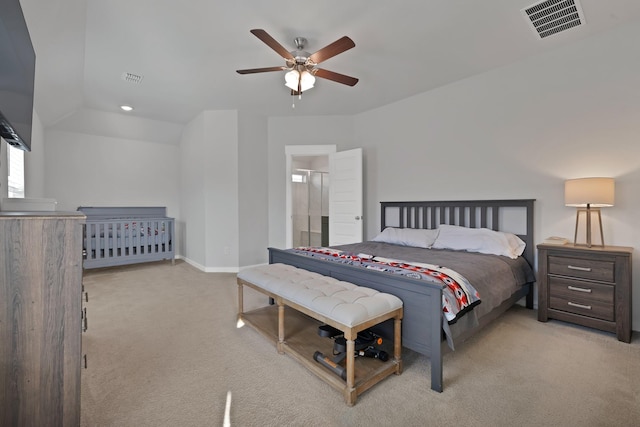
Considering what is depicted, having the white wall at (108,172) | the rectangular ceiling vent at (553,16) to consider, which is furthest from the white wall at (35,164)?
the rectangular ceiling vent at (553,16)

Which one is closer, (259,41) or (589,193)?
(589,193)

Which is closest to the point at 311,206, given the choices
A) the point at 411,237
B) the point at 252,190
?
the point at 252,190

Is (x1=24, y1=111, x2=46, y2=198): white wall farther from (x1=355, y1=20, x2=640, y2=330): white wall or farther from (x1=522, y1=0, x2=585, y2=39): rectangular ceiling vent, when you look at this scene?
(x1=522, y1=0, x2=585, y2=39): rectangular ceiling vent

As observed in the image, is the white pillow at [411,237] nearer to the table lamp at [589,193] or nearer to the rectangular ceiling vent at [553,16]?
the table lamp at [589,193]

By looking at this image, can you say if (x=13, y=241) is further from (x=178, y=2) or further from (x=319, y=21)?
(x=319, y=21)

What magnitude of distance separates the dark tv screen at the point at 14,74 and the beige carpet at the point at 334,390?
1.51 m

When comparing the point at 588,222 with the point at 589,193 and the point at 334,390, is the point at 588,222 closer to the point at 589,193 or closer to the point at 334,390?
the point at 589,193

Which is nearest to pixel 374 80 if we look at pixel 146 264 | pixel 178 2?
pixel 178 2

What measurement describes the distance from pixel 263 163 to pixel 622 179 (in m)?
4.32

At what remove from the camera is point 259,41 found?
2734 millimetres

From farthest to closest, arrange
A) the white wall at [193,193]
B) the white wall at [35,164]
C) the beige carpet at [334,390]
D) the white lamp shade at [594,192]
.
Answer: the white wall at [193,193] → the white wall at [35,164] → the white lamp shade at [594,192] → the beige carpet at [334,390]

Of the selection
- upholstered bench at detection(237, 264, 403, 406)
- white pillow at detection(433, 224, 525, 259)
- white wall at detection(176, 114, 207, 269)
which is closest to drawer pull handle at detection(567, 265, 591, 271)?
white pillow at detection(433, 224, 525, 259)

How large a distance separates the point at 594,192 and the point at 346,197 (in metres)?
2.79

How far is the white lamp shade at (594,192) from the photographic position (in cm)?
241
